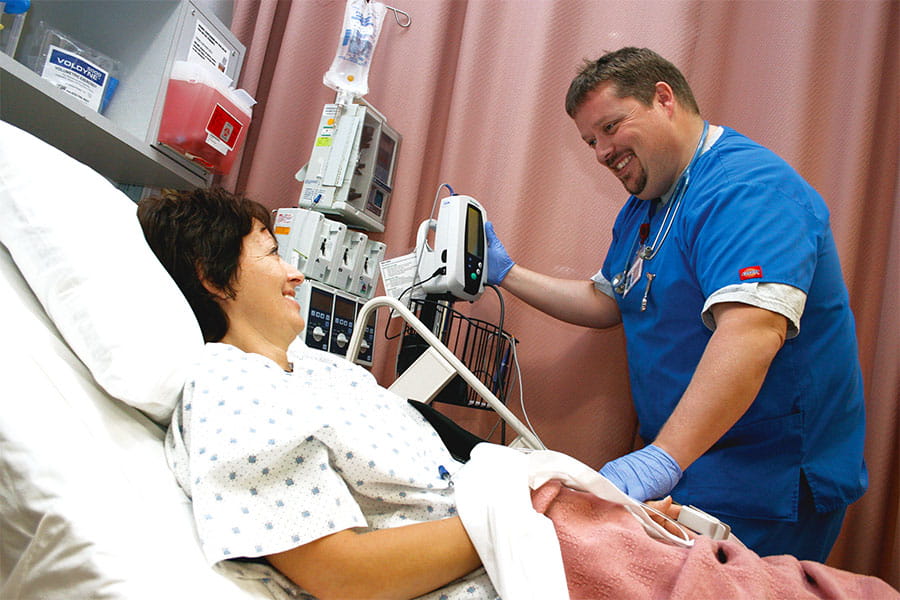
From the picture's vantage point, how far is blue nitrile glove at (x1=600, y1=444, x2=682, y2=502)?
3.67 feet

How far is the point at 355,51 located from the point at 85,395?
1.51 metres

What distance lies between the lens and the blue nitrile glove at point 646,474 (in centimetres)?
112

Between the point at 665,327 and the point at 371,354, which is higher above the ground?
the point at 665,327

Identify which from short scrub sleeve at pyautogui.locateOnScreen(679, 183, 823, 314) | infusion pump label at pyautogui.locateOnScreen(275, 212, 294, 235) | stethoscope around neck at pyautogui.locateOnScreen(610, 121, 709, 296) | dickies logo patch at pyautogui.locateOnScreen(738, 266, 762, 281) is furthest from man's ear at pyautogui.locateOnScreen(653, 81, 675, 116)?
infusion pump label at pyautogui.locateOnScreen(275, 212, 294, 235)

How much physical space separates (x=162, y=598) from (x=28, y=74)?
1.22m

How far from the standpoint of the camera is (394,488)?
0.92 m

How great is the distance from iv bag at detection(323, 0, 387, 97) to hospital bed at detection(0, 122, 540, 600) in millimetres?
1124

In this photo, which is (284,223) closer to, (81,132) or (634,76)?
(81,132)

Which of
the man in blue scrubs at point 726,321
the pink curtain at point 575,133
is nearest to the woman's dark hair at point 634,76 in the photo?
the man in blue scrubs at point 726,321

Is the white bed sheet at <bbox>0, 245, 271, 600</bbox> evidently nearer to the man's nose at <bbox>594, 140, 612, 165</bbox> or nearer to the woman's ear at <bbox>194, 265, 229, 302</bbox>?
the woman's ear at <bbox>194, 265, 229, 302</bbox>

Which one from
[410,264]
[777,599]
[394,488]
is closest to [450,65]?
[410,264]

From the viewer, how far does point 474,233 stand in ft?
5.86

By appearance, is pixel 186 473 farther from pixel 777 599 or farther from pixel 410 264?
pixel 410 264

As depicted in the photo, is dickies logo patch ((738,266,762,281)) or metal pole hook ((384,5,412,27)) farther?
metal pole hook ((384,5,412,27))
